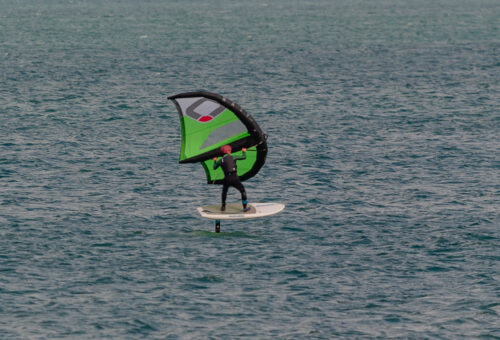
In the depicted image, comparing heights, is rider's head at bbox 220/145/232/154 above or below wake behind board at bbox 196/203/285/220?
above

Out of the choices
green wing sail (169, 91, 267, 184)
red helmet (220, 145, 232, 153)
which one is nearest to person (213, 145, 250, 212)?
red helmet (220, 145, 232, 153)

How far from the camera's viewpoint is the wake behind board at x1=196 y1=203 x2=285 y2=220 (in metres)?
44.3

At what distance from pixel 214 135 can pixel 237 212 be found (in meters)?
4.08

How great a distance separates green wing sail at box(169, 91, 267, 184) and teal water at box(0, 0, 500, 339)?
11.9 feet

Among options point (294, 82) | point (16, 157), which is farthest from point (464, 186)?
point (294, 82)

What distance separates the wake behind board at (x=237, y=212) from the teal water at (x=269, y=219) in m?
1.54

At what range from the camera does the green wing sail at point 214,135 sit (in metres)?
45.2

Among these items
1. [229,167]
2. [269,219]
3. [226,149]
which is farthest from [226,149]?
[269,219]

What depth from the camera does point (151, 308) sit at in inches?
1463

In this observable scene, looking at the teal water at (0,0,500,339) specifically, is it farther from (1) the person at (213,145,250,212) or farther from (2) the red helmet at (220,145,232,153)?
(2) the red helmet at (220,145,232,153)

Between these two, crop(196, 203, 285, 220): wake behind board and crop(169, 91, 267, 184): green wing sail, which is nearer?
crop(196, 203, 285, 220): wake behind board

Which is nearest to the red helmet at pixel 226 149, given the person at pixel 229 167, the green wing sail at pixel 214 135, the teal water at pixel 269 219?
the person at pixel 229 167

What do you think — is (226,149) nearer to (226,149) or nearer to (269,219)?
(226,149)

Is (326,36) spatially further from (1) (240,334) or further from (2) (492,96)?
(1) (240,334)
